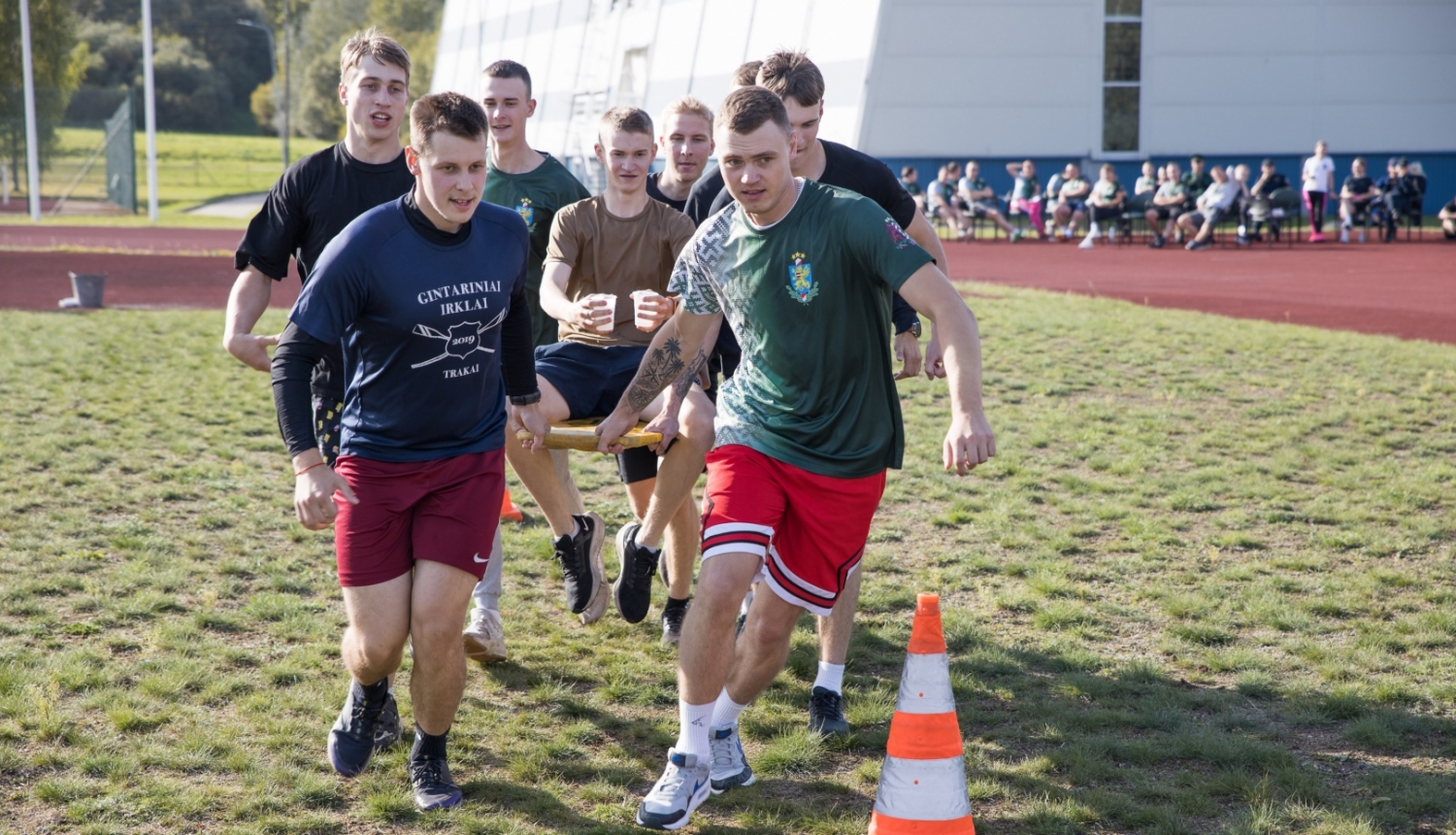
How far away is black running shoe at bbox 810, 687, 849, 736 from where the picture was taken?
459 cm

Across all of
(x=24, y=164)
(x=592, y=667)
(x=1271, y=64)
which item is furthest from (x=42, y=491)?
(x=24, y=164)

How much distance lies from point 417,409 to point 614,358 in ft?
5.81

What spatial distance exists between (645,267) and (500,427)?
1.53 metres

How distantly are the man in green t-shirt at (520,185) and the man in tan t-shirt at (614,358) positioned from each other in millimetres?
178

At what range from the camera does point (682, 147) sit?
5.55 metres

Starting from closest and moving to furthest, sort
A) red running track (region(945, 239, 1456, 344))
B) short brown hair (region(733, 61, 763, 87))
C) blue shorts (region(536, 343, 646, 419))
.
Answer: short brown hair (region(733, 61, 763, 87)) < blue shorts (region(536, 343, 646, 419)) < red running track (region(945, 239, 1456, 344))

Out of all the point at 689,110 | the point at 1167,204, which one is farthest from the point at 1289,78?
the point at 689,110

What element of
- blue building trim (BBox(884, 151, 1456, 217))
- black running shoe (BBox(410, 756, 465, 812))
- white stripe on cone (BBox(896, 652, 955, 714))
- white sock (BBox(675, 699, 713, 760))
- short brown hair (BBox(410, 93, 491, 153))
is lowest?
black running shoe (BBox(410, 756, 465, 812))

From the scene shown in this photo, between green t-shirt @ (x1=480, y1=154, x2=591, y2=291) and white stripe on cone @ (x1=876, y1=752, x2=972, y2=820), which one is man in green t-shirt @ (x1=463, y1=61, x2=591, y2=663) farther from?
white stripe on cone @ (x1=876, y1=752, x2=972, y2=820)

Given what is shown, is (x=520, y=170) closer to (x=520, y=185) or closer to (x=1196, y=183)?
(x=520, y=185)

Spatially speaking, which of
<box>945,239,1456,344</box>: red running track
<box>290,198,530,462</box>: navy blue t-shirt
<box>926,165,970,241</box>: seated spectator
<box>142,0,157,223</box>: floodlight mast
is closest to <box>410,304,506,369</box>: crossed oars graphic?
<box>290,198,530,462</box>: navy blue t-shirt

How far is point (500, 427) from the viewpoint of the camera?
428 cm

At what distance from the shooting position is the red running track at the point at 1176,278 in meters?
16.6

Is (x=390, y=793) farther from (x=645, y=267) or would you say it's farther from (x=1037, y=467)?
(x=1037, y=467)
